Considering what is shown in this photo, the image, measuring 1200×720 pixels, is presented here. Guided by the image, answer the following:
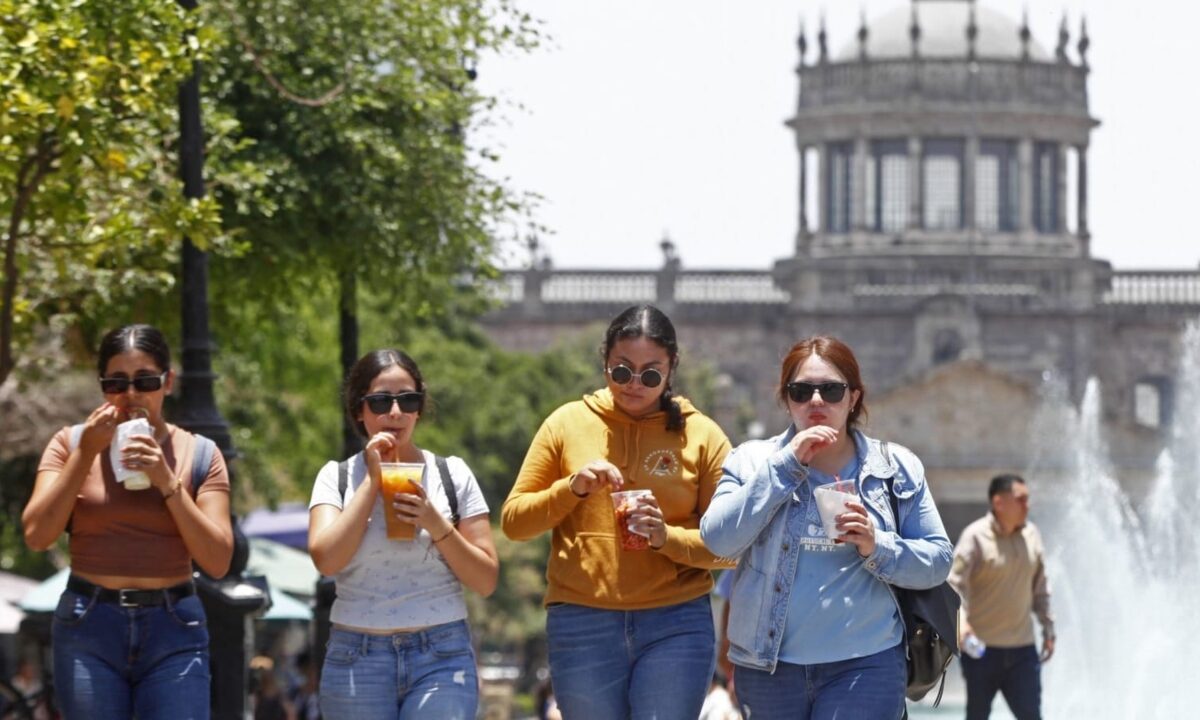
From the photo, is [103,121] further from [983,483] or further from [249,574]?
[983,483]

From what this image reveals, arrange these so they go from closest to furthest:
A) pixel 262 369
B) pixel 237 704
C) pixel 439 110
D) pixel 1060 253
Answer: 1. pixel 237 704
2. pixel 439 110
3. pixel 262 369
4. pixel 1060 253

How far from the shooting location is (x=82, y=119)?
13711mm

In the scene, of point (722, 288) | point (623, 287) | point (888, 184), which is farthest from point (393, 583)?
point (888, 184)

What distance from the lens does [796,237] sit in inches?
3324

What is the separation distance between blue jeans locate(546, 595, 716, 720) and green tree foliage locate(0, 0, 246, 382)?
487 centimetres

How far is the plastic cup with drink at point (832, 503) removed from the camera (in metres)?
8.63

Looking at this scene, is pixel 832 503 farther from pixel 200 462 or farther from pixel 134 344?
pixel 134 344

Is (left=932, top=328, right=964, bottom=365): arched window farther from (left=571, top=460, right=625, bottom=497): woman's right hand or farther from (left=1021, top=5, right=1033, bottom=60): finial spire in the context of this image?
(left=571, top=460, right=625, bottom=497): woman's right hand

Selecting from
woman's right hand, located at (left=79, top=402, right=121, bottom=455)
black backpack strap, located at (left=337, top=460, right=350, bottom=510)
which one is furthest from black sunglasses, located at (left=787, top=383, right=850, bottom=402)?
woman's right hand, located at (left=79, top=402, right=121, bottom=455)

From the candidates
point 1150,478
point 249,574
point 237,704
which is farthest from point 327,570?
point 1150,478

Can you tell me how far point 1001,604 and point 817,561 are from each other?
5.58 metres

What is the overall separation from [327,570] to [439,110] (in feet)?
35.1

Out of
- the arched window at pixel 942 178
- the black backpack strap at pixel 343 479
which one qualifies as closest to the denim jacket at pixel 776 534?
the black backpack strap at pixel 343 479

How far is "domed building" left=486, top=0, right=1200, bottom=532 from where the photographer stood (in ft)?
238
